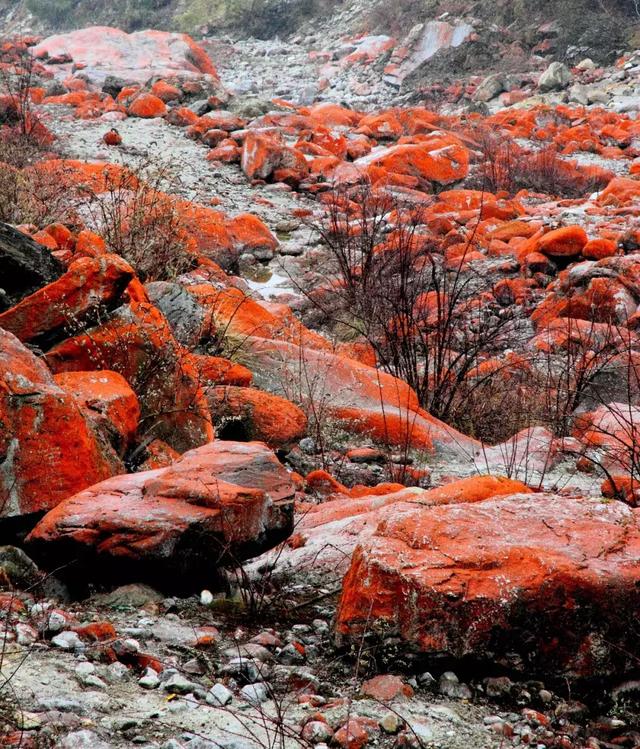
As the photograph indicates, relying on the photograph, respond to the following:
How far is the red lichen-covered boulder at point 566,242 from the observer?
27.3 feet

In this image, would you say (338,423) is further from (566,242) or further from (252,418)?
(566,242)

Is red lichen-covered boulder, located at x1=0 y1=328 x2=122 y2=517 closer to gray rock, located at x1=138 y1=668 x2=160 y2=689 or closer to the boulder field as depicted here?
the boulder field

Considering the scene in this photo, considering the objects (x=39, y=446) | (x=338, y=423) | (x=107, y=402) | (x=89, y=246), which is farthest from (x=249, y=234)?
(x=39, y=446)

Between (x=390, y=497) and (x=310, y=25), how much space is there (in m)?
28.1

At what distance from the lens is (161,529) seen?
231 centimetres

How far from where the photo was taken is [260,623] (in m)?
Answer: 2.20

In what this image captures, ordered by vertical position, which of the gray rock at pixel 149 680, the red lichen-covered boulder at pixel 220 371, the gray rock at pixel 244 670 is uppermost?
the gray rock at pixel 149 680

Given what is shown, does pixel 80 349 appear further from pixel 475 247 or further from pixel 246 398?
pixel 475 247

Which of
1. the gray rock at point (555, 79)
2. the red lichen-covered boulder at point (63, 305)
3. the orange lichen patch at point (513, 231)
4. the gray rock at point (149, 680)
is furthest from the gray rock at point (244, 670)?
the gray rock at point (555, 79)

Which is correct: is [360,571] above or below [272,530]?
above

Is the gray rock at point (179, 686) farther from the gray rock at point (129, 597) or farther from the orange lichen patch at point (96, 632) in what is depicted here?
the gray rock at point (129, 597)

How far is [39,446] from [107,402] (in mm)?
595

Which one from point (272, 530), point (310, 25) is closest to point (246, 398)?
point (272, 530)

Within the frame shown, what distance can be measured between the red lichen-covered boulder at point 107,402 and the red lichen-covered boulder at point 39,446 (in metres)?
0.27
